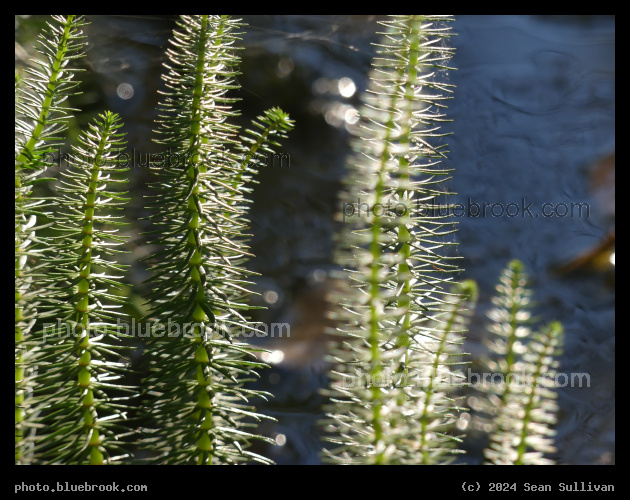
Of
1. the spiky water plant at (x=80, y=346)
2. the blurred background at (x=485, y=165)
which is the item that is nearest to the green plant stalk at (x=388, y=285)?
the spiky water plant at (x=80, y=346)

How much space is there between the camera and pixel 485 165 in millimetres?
1346

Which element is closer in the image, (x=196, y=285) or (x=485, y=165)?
(x=196, y=285)

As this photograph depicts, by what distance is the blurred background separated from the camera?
1301 mm

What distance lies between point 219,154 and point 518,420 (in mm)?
357

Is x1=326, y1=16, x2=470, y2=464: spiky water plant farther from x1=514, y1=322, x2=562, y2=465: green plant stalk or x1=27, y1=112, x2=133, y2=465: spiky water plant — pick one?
x1=27, y1=112, x2=133, y2=465: spiky water plant

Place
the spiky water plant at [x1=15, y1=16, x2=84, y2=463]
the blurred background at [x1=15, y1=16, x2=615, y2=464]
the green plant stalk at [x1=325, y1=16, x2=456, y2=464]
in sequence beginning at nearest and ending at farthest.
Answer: the green plant stalk at [x1=325, y1=16, x2=456, y2=464] < the spiky water plant at [x1=15, y1=16, x2=84, y2=463] < the blurred background at [x1=15, y1=16, x2=615, y2=464]

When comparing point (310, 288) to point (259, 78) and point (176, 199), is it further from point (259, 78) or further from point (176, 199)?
point (176, 199)

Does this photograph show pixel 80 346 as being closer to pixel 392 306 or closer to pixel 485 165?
pixel 392 306

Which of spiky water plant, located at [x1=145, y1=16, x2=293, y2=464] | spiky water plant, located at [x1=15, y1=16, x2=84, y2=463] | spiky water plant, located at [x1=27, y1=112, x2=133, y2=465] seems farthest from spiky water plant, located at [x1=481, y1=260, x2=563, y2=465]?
spiky water plant, located at [x1=15, y1=16, x2=84, y2=463]

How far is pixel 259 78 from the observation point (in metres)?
1.41

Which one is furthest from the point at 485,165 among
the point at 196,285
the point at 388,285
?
the point at 196,285

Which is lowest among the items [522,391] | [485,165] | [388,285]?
[522,391]

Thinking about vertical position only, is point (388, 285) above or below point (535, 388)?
above
